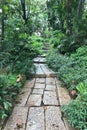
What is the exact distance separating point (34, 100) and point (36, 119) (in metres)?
0.83

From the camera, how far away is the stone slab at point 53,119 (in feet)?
9.43

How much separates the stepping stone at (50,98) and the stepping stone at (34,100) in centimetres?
11

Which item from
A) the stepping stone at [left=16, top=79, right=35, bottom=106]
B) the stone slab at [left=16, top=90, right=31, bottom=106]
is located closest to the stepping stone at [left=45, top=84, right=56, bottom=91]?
the stepping stone at [left=16, top=79, right=35, bottom=106]

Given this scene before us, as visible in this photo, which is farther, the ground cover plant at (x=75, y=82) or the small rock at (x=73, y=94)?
the small rock at (x=73, y=94)

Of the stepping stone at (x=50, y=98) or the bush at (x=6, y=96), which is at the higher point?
the bush at (x=6, y=96)

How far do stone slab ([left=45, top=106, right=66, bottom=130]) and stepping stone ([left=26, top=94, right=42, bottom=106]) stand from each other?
12.4 inches

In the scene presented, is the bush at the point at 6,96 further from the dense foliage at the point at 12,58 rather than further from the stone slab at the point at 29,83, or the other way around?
the stone slab at the point at 29,83

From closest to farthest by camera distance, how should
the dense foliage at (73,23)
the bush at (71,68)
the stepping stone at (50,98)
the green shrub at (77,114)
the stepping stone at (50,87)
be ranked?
the green shrub at (77,114) → the stepping stone at (50,98) → the bush at (71,68) → the stepping stone at (50,87) → the dense foliage at (73,23)

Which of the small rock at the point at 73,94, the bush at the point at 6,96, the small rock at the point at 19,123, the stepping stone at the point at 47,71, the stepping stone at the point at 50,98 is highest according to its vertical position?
the bush at the point at 6,96

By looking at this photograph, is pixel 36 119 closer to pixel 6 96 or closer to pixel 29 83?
pixel 6 96

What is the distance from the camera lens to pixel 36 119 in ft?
10.1

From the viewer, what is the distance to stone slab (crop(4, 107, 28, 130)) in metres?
2.88

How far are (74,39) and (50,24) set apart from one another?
203 inches

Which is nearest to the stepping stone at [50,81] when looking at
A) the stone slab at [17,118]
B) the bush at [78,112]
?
the stone slab at [17,118]
